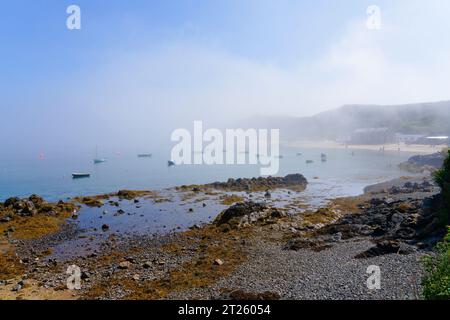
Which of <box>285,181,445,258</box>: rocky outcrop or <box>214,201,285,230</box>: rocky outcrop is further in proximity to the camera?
<box>214,201,285,230</box>: rocky outcrop

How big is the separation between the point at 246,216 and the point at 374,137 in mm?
164241

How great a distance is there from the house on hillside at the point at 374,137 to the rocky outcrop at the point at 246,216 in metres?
157

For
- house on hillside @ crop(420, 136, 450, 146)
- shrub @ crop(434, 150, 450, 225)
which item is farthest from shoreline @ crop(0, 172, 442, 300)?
house on hillside @ crop(420, 136, 450, 146)

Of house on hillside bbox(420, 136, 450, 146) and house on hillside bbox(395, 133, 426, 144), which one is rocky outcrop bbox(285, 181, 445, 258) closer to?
house on hillside bbox(420, 136, 450, 146)

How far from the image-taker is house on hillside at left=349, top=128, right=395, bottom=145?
570 feet

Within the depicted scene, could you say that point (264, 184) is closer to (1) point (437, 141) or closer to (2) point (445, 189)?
(2) point (445, 189)

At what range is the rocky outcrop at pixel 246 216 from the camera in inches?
1334

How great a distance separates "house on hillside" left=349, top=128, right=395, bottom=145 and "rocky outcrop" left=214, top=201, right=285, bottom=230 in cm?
15746

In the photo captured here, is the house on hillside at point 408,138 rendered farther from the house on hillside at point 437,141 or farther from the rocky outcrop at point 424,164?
the rocky outcrop at point 424,164

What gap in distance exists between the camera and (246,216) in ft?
115

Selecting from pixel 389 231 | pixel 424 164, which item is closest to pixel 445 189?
pixel 389 231

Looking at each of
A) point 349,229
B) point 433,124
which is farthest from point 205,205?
point 433,124
